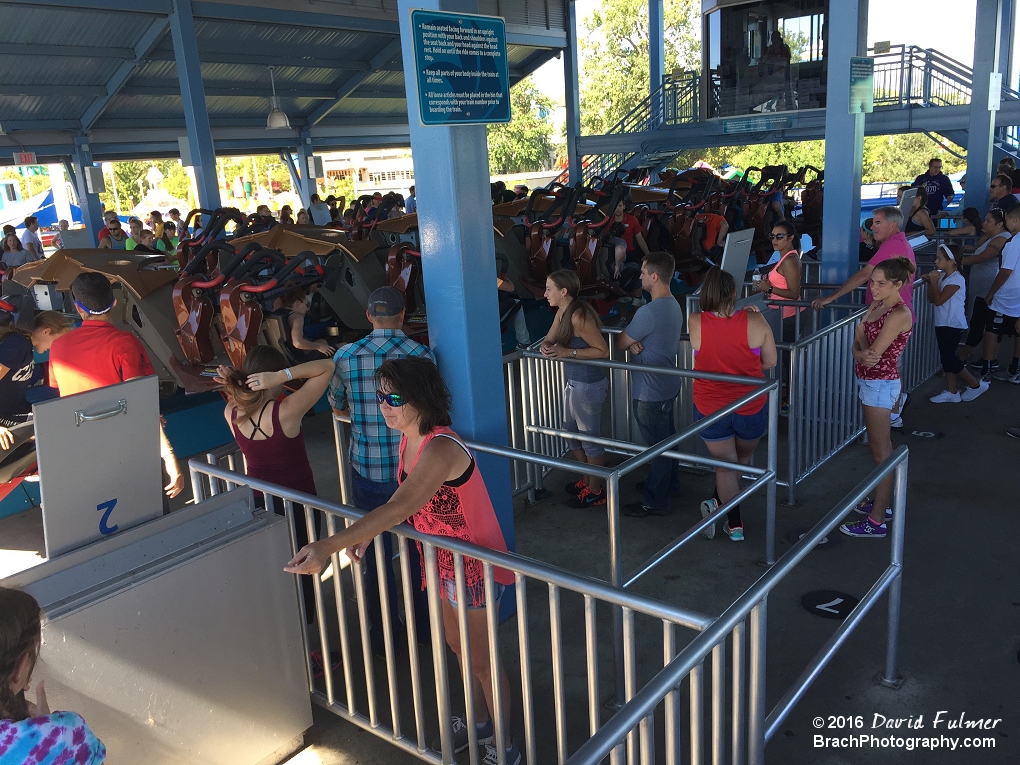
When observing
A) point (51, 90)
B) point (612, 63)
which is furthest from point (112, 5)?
point (612, 63)

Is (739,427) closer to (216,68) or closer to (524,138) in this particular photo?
Result: (216,68)

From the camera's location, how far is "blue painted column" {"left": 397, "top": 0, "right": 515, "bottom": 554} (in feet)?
10.9

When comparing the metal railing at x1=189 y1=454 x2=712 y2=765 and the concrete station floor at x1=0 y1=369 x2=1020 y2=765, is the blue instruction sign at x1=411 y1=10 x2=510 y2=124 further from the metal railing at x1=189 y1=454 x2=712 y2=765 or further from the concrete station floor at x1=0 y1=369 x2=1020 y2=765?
the concrete station floor at x1=0 y1=369 x2=1020 y2=765

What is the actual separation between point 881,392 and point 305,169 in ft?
58.9

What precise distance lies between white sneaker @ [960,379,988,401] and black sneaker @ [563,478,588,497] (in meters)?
3.52

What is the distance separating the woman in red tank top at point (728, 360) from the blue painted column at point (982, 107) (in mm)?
7393

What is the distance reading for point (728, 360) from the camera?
171 inches

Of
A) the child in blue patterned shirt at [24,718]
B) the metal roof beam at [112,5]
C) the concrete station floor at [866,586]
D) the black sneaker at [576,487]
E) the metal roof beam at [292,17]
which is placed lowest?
the concrete station floor at [866,586]

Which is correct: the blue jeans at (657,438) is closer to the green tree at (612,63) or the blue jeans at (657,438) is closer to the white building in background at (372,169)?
the green tree at (612,63)

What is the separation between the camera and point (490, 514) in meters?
2.65

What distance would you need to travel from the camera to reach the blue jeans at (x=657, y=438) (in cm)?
480

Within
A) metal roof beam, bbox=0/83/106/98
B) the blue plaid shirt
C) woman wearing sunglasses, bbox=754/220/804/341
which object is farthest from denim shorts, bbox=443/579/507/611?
metal roof beam, bbox=0/83/106/98

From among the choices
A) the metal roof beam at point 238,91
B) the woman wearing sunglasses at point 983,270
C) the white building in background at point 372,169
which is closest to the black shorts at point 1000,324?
the woman wearing sunglasses at point 983,270

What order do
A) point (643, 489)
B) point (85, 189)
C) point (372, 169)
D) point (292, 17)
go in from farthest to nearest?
point (372, 169), point (85, 189), point (292, 17), point (643, 489)
